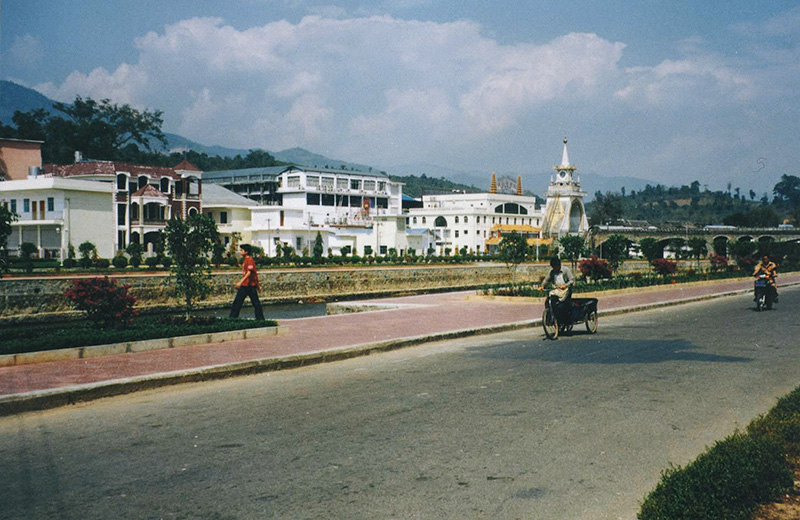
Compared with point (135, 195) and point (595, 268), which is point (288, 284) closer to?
point (595, 268)

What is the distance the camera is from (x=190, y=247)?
47.5 feet

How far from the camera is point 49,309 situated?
26.1 metres

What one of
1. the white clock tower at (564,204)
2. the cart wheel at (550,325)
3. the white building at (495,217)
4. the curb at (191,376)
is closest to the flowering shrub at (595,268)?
the curb at (191,376)

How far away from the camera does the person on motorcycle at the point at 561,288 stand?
13.8 meters

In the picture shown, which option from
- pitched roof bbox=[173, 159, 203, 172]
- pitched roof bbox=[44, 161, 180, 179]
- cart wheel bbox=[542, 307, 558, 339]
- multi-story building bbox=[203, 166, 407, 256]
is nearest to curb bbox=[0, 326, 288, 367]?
cart wheel bbox=[542, 307, 558, 339]

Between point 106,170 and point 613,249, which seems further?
point 106,170

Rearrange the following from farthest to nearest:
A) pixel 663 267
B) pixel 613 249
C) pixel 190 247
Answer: pixel 613 249 < pixel 663 267 < pixel 190 247

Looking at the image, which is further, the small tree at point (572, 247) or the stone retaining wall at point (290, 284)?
the small tree at point (572, 247)

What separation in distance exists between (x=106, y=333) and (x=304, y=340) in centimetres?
342

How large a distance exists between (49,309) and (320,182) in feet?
187

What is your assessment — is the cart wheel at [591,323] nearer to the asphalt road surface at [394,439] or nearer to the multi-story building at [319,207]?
the asphalt road surface at [394,439]

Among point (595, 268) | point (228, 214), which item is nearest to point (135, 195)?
point (228, 214)

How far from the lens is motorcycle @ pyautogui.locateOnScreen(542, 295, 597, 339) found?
543 inches

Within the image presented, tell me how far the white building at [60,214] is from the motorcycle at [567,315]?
130ft
